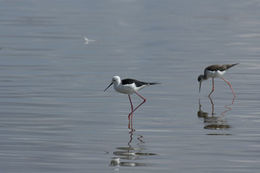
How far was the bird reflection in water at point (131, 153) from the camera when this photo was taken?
10.8 m

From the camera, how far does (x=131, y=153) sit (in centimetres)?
1147

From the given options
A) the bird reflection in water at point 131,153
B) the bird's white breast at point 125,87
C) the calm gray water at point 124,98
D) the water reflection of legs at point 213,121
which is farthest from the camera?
the bird's white breast at point 125,87

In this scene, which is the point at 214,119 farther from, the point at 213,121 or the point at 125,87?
the point at 125,87

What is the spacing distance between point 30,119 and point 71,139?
1.94 m

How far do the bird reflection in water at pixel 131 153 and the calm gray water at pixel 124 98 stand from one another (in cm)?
2

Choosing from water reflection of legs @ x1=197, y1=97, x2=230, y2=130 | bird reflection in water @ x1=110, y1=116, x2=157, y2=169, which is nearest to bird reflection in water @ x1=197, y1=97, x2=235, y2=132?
water reflection of legs @ x1=197, y1=97, x2=230, y2=130

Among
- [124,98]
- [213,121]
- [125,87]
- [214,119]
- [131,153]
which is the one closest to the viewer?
[131,153]

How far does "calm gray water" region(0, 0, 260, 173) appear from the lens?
36.6 ft

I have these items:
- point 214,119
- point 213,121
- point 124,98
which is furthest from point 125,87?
point 213,121

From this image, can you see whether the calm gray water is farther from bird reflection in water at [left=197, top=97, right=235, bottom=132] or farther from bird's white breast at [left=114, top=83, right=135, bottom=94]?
bird's white breast at [left=114, top=83, right=135, bottom=94]

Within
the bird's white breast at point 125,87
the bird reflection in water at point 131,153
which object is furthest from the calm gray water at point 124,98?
the bird's white breast at point 125,87

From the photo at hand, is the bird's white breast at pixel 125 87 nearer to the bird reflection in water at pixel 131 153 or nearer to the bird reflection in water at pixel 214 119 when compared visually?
the bird reflection in water at pixel 214 119

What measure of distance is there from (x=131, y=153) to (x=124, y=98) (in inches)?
236

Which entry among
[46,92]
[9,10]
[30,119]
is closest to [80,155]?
[30,119]
